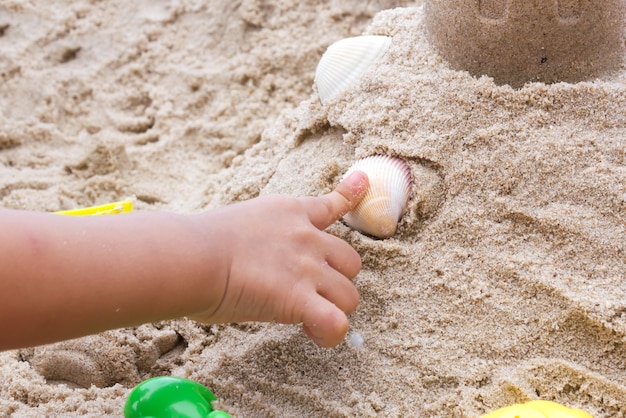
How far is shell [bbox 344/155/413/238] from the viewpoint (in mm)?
1485

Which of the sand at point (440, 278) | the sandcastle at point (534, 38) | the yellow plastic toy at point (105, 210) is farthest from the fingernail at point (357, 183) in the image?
the yellow plastic toy at point (105, 210)

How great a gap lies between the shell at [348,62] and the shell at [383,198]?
280 mm

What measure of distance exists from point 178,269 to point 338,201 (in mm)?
382

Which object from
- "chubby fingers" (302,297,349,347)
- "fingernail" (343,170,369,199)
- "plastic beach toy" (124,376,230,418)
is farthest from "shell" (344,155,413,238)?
"plastic beach toy" (124,376,230,418)

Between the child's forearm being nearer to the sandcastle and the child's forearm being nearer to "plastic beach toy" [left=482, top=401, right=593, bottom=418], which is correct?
"plastic beach toy" [left=482, top=401, right=593, bottom=418]

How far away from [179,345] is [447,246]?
0.64 m

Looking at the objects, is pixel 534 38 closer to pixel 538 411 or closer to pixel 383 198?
pixel 383 198

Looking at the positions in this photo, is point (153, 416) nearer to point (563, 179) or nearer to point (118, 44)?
point (563, 179)

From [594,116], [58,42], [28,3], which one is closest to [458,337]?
[594,116]

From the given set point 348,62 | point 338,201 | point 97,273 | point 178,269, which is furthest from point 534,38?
point 97,273

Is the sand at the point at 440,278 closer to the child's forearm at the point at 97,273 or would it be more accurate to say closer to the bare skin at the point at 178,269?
the bare skin at the point at 178,269

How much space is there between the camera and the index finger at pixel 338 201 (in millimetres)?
1438

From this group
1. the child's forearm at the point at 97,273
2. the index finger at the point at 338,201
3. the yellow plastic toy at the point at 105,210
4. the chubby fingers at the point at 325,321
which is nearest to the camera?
the child's forearm at the point at 97,273

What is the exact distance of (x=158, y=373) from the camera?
5.13ft
